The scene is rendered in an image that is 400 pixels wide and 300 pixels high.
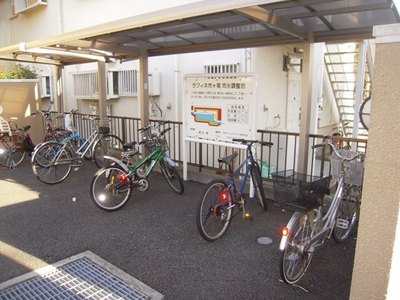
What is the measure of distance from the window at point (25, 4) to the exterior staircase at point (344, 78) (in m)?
8.31

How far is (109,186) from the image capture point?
4.50m

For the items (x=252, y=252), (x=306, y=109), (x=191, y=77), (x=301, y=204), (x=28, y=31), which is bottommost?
(x=252, y=252)

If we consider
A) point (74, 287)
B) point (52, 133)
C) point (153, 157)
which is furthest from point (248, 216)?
point (52, 133)

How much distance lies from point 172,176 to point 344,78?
575 centimetres

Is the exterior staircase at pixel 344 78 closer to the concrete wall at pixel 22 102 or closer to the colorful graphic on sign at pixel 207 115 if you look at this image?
the colorful graphic on sign at pixel 207 115

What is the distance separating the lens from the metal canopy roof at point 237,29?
11.1 feet

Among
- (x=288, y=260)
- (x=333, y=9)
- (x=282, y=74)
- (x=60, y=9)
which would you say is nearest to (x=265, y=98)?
(x=282, y=74)

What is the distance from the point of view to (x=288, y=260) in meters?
2.78

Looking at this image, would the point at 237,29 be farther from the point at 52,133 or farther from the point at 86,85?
the point at 86,85

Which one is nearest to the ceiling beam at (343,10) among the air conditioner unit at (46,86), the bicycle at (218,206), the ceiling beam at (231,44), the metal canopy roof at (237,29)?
the metal canopy roof at (237,29)

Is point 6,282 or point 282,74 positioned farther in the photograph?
point 282,74

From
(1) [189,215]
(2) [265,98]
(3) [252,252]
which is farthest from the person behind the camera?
(2) [265,98]

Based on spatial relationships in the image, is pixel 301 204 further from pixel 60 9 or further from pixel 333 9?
pixel 60 9

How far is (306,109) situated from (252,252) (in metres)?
2.10
